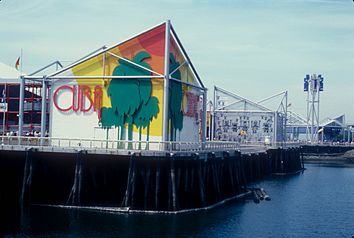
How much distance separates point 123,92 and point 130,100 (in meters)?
1.14

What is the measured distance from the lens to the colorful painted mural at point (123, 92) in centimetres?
5700

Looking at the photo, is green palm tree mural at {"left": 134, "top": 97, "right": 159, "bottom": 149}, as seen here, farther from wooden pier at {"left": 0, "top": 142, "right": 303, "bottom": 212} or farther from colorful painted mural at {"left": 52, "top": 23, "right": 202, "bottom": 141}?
wooden pier at {"left": 0, "top": 142, "right": 303, "bottom": 212}

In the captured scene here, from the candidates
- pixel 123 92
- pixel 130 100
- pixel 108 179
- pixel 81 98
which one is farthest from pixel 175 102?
pixel 108 179

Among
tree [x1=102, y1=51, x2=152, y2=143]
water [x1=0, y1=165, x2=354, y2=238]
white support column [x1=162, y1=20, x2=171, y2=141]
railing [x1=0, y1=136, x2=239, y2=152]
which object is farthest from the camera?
tree [x1=102, y1=51, x2=152, y2=143]

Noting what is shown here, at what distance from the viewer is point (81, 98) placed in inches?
2324

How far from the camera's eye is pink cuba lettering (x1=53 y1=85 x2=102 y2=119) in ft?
192

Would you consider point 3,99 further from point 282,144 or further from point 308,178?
point 282,144

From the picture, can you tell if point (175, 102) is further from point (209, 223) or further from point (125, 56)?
point (209, 223)

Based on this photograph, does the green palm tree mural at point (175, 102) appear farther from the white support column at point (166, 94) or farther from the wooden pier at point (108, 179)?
the wooden pier at point (108, 179)

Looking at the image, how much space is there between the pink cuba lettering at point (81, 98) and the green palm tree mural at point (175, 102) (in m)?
7.32

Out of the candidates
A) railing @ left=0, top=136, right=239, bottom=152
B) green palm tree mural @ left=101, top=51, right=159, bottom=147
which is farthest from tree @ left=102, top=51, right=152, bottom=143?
railing @ left=0, top=136, right=239, bottom=152

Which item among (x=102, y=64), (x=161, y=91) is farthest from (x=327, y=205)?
(x=102, y=64)

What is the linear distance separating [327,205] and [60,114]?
31024 millimetres

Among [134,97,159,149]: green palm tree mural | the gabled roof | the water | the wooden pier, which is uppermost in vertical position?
the gabled roof
